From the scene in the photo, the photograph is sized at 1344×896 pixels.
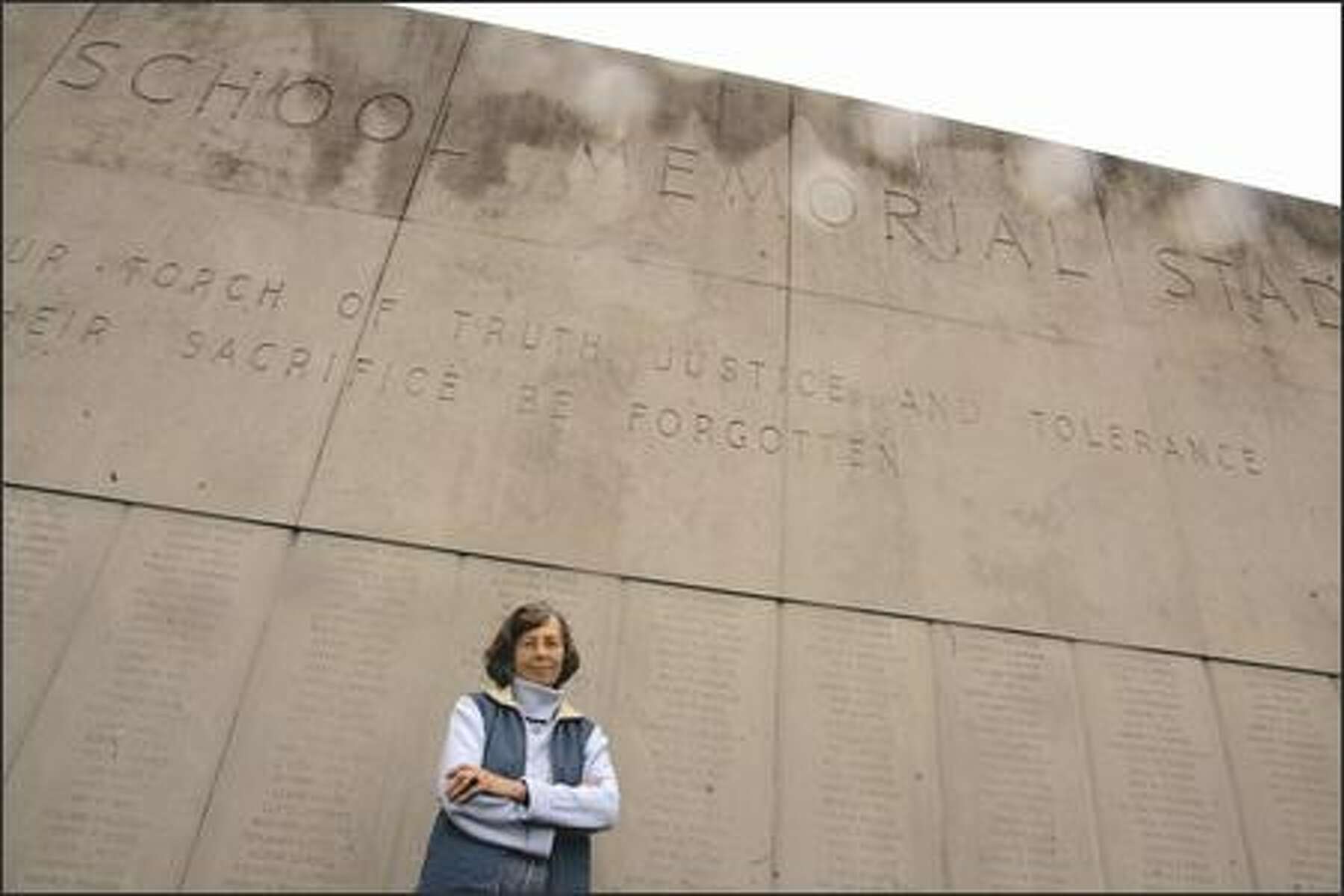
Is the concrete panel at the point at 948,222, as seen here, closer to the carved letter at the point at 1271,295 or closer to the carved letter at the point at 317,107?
the carved letter at the point at 1271,295

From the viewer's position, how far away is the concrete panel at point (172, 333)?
5473mm

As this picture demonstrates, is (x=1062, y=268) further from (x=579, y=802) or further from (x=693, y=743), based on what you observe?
(x=579, y=802)

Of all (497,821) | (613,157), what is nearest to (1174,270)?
(613,157)

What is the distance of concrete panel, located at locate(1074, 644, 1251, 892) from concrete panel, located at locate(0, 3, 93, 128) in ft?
24.6

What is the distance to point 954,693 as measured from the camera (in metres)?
5.46

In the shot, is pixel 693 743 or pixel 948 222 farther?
pixel 948 222

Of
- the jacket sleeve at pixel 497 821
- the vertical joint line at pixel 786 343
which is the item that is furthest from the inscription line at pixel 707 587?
the jacket sleeve at pixel 497 821

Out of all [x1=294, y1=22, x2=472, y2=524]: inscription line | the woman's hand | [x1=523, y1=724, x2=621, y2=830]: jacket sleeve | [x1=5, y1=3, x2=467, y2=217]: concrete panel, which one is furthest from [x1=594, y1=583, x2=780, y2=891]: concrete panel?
[x1=5, y1=3, x2=467, y2=217]: concrete panel

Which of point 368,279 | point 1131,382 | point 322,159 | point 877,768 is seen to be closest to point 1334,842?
point 877,768

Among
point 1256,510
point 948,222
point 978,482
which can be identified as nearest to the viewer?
point 978,482

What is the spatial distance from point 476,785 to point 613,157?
520 cm

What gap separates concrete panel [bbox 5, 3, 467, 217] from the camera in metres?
6.72

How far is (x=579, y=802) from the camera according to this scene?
3.32m

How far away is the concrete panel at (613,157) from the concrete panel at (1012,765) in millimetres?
2847
